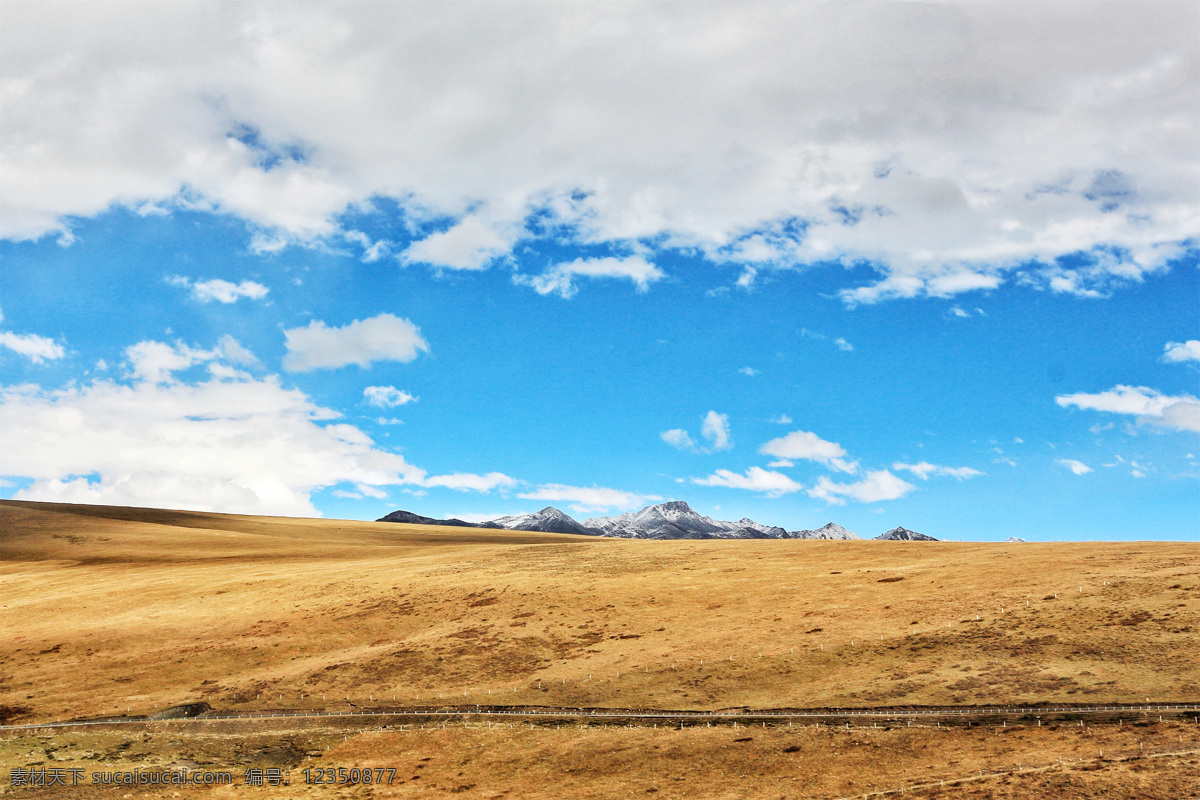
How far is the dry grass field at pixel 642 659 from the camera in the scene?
28.5m

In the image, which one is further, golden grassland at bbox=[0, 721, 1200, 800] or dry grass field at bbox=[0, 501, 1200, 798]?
dry grass field at bbox=[0, 501, 1200, 798]

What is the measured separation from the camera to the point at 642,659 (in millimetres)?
42188

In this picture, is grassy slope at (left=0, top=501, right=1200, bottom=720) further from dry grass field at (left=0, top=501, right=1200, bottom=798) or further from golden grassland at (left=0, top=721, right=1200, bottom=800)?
golden grassland at (left=0, top=721, right=1200, bottom=800)

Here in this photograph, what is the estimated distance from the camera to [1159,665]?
3291 cm

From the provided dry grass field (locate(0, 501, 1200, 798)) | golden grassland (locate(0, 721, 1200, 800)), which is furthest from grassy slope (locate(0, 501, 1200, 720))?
golden grassland (locate(0, 721, 1200, 800))

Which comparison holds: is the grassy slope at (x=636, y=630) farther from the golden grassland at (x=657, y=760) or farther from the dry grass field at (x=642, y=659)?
the golden grassland at (x=657, y=760)

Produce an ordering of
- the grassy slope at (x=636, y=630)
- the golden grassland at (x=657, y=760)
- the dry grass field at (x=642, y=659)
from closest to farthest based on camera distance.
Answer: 1. the golden grassland at (x=657, y=760)
2. the dry grass field at (x=642, y=659)
3. the grassy slope at (x=636, y=630)

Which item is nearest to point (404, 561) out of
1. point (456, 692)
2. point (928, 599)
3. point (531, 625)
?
point (531, 625)

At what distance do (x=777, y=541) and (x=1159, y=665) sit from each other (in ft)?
181

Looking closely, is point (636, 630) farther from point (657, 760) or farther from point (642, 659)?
point (657, 760)

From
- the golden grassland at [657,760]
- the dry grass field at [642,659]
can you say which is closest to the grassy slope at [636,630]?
the dry grass field at [642,659]

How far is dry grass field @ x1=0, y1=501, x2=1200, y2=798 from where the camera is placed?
28.5m

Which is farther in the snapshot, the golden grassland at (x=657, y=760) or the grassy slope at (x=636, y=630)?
the grassy slope at (x=636, y=630)

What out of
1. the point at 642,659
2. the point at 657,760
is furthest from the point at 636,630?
the point at 657,760
